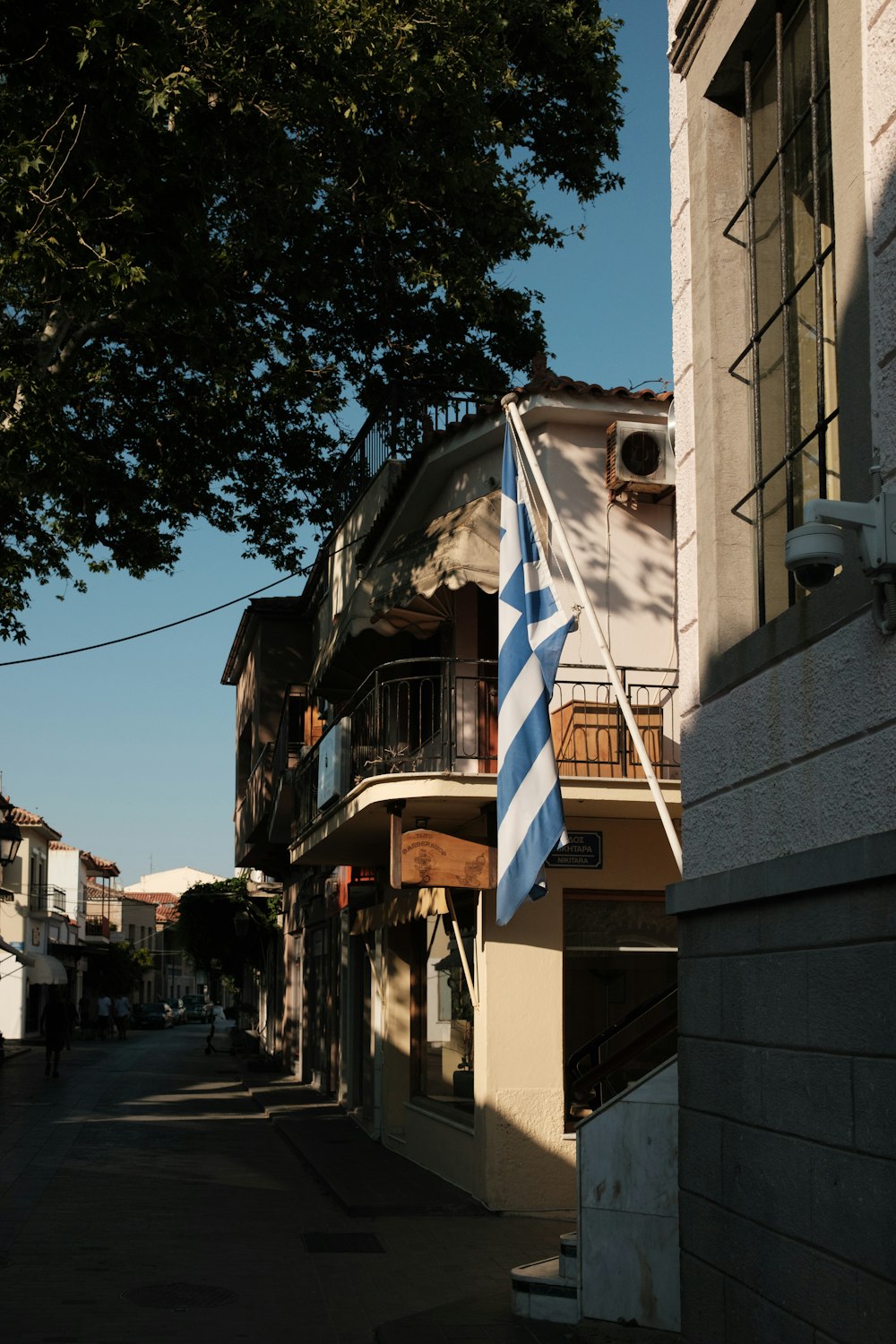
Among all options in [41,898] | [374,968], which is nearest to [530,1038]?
[374,968]

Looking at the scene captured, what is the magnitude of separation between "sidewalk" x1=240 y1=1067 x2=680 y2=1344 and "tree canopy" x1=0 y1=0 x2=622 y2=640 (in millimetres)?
7029

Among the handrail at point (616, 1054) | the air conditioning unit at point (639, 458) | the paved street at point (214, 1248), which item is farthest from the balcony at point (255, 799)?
the air conditioning unit at point (639, 458)

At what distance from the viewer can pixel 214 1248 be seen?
10.3 m

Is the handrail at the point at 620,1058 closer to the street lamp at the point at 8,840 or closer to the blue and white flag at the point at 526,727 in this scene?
the blue and white flag at the point at 526,727

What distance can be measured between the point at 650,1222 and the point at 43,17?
29.1ft

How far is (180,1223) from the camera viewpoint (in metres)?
11.3

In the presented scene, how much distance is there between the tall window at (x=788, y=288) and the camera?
5.87 metres

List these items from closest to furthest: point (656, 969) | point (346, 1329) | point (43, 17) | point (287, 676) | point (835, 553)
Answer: point (835, 553) < point (346, 1329) < point (43, 17) < point (656, 969) < point (287, 676)

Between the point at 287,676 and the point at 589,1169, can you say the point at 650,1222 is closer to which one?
the point at 589,1169

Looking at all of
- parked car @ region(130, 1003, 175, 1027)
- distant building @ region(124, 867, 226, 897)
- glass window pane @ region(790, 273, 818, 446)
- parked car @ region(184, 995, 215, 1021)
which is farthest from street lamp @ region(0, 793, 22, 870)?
distant building @ region(124, 867, 226, 897)

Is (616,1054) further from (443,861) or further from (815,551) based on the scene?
(815,551)

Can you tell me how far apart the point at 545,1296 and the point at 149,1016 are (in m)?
67.6

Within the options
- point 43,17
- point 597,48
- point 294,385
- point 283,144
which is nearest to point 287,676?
point 294,385

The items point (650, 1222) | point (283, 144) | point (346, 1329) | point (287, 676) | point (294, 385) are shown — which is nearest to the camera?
point (650, 1222)
